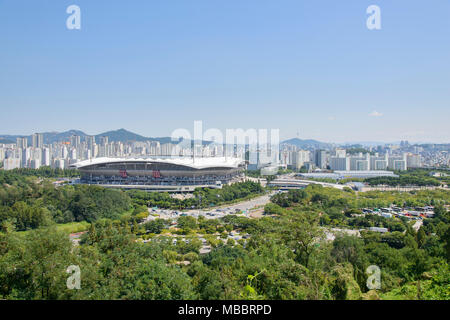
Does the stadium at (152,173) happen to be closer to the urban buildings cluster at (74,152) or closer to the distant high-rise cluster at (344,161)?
the urban buildings cluster at (74,152)

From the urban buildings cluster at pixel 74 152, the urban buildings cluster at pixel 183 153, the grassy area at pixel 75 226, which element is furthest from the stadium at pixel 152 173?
the urban buildings cluster at pixel 183 153

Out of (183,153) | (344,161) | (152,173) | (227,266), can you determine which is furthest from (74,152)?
(227,266)

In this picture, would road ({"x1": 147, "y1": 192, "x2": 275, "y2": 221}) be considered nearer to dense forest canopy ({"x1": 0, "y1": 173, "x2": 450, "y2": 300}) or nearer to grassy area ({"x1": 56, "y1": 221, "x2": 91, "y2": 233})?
grassy area ({"x1": 56, "y1": 221, "x2": 91, "y2": 233})

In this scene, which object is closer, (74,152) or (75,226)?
(75,226)

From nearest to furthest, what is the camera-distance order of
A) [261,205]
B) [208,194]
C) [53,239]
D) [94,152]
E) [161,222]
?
[53,239]
[161,222]
[261,205]
[208,194]
[94,152]

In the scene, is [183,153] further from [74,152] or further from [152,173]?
[74,152]

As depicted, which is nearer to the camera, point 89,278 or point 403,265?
point 89,278

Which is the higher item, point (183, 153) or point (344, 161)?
point (183, 153)

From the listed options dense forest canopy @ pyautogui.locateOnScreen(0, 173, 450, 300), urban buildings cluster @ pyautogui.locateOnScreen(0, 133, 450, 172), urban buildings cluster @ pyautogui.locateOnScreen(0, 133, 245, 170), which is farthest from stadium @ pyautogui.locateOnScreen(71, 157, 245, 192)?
dense forest canopy @ pyautogui.locateOnScreen(0, 173, 450, 300)
